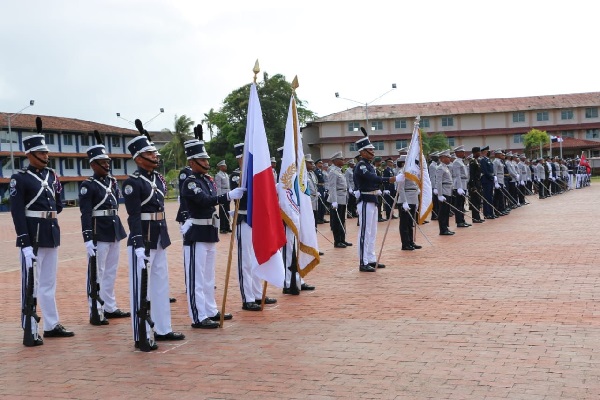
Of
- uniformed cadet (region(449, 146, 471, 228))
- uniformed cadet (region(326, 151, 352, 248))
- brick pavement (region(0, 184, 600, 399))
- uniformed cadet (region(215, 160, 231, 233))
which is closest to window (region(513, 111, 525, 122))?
uniformed cadet (region(449, 146, 471, 228))

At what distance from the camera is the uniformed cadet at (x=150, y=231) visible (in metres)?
7.09

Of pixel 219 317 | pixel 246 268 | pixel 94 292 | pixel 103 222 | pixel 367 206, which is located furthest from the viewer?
pixel 367 206

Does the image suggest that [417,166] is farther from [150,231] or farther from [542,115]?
[542,115]

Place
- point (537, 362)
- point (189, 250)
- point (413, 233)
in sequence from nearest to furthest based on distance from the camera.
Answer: point (537, 362) < point (189, 250) < point (413, 233)

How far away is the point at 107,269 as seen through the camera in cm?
879

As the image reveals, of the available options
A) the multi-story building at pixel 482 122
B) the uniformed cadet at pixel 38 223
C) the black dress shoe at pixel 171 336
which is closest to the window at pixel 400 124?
the multi-story building at pixel 482 122

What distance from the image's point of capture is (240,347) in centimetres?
683

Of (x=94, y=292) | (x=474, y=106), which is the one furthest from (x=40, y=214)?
A: (x=474, y=106)

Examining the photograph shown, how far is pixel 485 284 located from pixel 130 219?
5.00 m

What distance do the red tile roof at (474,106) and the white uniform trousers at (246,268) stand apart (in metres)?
63.4

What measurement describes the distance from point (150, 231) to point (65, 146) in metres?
63.2

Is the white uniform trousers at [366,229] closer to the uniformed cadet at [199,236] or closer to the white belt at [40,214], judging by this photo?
the uniformed cadet at [199,236]

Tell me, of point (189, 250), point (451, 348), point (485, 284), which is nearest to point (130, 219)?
point (189, 250)

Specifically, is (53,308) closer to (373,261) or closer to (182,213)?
(182,213)
